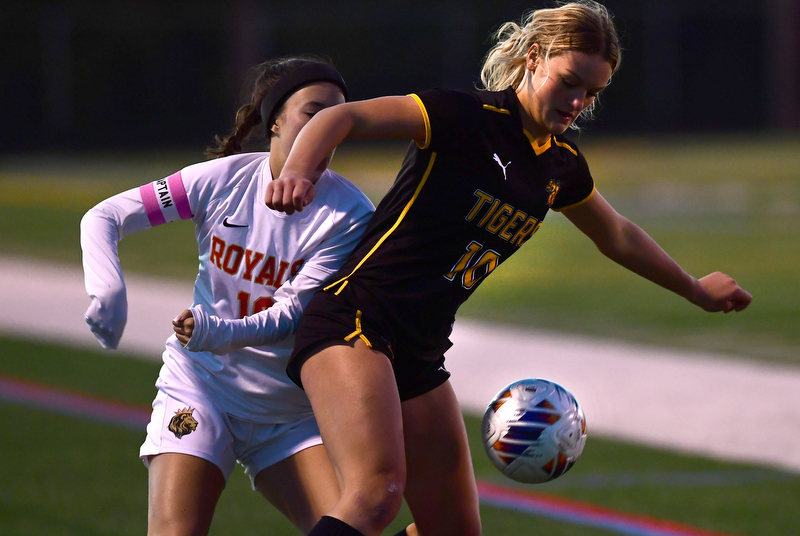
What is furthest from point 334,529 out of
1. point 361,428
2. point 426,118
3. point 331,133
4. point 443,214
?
point 426,118

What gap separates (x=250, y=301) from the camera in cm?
400

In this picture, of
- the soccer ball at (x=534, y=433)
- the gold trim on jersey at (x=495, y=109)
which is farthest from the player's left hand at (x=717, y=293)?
the gold trim on jersey at (x=495, y=109)

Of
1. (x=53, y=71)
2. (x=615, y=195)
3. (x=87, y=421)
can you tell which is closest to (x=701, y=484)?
(x=87, y=421)

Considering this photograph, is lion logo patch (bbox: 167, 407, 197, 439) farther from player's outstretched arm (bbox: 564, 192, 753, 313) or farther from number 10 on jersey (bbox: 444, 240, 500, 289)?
player's outstretched arm (bbox: 564, 192, 753, 313)

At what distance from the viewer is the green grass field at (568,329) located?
601cm

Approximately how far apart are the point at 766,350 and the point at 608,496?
12.3 ft

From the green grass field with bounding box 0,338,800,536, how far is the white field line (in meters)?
0.34

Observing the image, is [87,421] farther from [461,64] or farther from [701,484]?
[461,64]

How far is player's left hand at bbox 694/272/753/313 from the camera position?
4.72 meters

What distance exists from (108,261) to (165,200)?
1.22 feet

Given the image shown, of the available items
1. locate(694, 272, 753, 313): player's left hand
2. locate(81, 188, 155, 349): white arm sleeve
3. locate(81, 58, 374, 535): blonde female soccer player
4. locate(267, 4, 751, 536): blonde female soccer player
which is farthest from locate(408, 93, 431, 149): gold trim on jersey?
locate(694, 272, 753, 313): player's left hand

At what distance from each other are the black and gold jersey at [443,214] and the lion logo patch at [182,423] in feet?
2.08

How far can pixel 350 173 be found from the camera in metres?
26.3

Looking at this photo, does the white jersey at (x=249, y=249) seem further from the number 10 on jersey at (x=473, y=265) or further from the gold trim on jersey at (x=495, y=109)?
the gold trim on jersey at (x=495, y=109)
